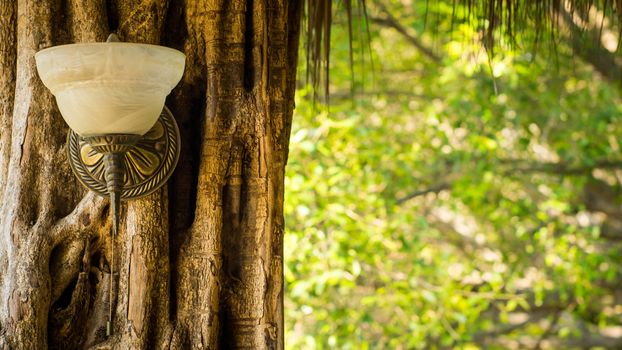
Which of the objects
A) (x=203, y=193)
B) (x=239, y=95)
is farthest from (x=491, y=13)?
(x=203, y=193)

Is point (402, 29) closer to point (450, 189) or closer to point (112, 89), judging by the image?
point (450, 189)

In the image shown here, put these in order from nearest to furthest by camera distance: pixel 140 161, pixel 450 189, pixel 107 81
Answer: pixel 107 81 < pixel 140 161 < pixel 450 189

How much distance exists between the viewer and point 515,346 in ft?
21.8

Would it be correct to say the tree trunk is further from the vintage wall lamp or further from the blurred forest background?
the blurred forest background

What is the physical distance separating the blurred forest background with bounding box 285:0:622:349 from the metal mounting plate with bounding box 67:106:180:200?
6.02 ft

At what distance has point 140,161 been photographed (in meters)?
1.71

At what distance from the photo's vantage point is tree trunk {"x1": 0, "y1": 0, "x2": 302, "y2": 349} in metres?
1.75

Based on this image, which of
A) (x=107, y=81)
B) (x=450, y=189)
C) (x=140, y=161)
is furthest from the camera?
(x=450, y=189)

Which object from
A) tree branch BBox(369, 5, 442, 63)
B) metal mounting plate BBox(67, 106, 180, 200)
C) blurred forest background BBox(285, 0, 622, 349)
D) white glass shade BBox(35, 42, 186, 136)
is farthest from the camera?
tree branch BBox(369, 5, 442, 63)

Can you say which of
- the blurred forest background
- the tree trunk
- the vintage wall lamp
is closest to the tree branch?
the blurred forest background

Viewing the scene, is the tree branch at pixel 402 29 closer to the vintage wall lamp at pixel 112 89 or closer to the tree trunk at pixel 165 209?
the tree trunk at pixel 165 209

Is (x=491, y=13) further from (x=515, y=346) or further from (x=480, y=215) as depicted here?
(x=515, y=346)

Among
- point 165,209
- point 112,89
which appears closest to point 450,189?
point 165,209

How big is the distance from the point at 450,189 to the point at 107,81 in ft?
12.8
